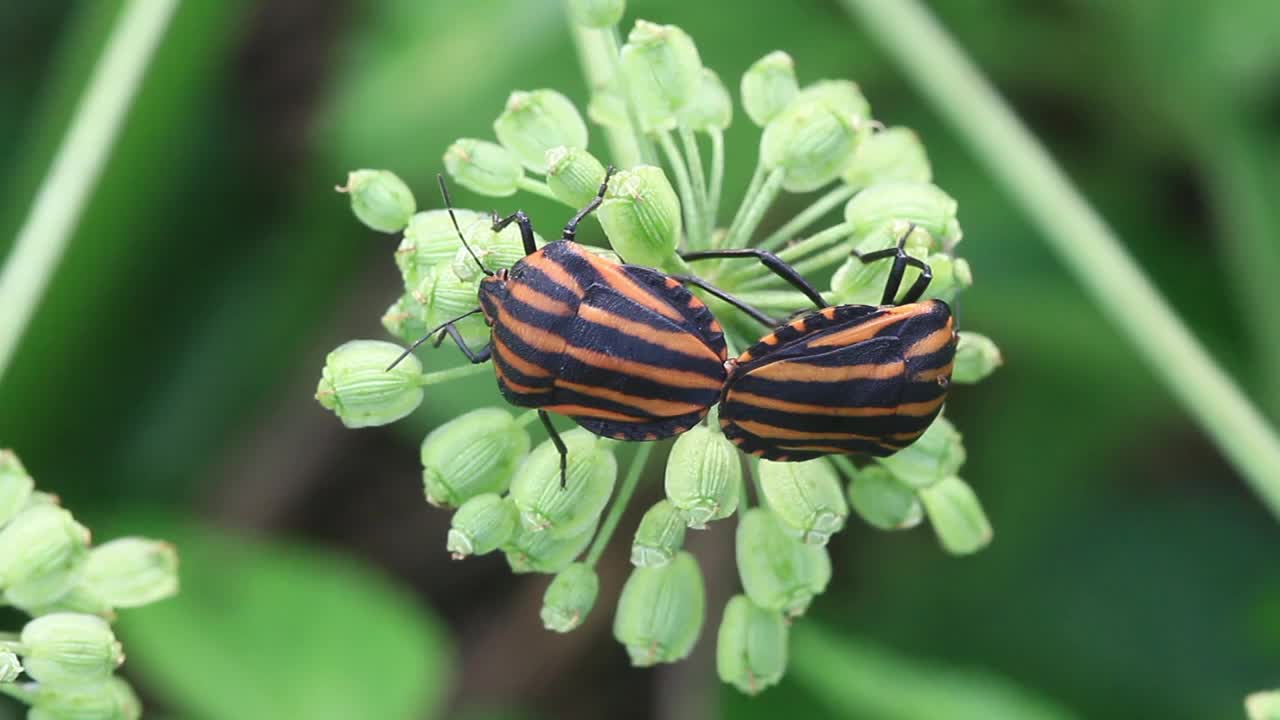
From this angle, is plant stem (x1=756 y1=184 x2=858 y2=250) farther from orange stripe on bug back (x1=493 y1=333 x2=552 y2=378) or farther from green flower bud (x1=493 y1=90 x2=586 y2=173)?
orange stripe on bug back (x1=493 y1=333 x2=552 y2=378)

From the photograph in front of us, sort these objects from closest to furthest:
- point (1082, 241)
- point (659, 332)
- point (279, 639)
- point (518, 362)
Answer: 1. point (659, 332)
2. point (518, 362)
3. point (1082, 241)
4. point (279, 639)

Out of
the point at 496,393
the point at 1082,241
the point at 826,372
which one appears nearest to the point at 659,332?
the point at 826,372

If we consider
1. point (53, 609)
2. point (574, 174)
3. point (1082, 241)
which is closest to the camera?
point (574, 174)

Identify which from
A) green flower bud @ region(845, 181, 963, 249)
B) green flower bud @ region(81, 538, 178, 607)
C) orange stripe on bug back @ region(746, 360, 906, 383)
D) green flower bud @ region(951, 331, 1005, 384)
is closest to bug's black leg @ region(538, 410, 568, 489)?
orange stripe on bug back @ region(746, 360, 906, 383)

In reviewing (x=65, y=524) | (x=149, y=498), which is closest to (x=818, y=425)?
(x=65, y=524)

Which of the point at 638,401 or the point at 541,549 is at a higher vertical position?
the point at 638,401

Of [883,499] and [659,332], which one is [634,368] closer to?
[659,332]

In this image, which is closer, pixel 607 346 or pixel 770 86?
pixel 607 346
